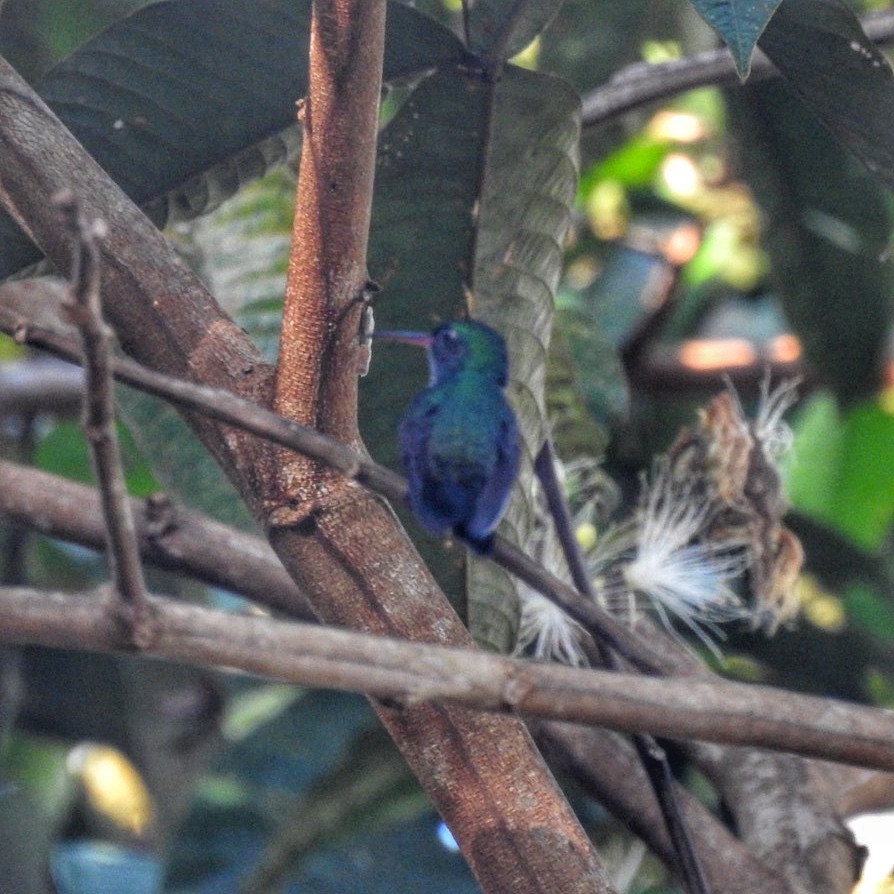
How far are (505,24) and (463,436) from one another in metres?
0.44

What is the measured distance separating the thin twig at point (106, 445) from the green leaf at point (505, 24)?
0.80 m

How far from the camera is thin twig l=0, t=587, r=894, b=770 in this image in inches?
31.9

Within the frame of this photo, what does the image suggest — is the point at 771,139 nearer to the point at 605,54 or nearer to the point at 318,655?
the point at 605,54

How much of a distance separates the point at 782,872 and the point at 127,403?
3.80 ft

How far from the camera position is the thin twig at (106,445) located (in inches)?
31.8

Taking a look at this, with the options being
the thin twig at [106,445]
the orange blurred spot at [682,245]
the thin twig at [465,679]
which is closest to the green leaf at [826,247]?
the orange blurred spot at [682,245]

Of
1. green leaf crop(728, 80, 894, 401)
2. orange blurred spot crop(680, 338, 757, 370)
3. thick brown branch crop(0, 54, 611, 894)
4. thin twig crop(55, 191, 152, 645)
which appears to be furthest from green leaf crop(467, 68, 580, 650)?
orange blurred spot crop(680, 338, 757, 370)

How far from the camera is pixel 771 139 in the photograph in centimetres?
278

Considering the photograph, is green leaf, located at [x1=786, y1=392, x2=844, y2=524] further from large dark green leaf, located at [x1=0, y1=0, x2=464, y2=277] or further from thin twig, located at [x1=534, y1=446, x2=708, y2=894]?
large dark green leaf, located at [x1=0, y1=0, x2=464, y2=277]

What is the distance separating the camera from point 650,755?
154cm

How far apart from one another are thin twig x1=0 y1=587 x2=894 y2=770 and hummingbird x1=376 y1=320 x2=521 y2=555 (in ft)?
1.26

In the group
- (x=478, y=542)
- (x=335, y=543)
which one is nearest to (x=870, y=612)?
(x=478, y=542)

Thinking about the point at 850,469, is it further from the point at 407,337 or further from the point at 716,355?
the point at 407,337

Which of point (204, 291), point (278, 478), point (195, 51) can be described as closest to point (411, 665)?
point (278, 478)
